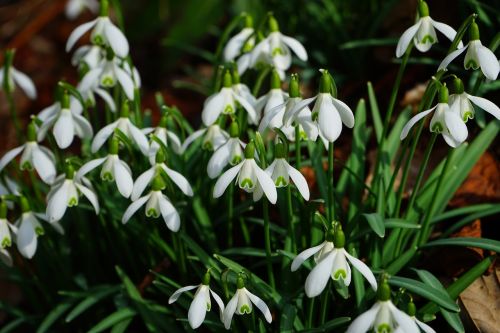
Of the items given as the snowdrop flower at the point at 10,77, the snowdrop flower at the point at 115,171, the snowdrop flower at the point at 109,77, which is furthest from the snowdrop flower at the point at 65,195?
the snowdrop flower at the point at 10,77

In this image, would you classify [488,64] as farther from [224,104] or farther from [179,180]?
[179,180]

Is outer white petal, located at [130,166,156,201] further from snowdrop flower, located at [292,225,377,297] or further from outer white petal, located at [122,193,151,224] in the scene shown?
snowdrop flower, located at [292,225,377,297]

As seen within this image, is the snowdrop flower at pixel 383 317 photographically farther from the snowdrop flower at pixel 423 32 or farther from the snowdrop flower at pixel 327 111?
the snowdrop flower at pixel 423 32

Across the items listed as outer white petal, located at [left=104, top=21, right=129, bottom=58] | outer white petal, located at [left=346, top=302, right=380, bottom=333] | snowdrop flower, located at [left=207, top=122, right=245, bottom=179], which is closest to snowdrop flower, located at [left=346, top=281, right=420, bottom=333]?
outer white petal, located at [left=346, top=302, right=380, bottom=333]

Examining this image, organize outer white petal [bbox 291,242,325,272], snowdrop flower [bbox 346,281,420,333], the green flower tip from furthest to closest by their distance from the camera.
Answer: the green flower tip → outer white petal [bbox 291,242,325,272] → snowdrop flower [bbox 346,281,420,333]

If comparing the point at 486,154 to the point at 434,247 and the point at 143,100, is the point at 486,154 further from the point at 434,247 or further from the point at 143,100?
the point at 143,100

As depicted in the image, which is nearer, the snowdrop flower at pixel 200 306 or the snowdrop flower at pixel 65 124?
the snowdrop flower at pixel 200 306

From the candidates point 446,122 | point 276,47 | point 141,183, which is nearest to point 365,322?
point 446,122
